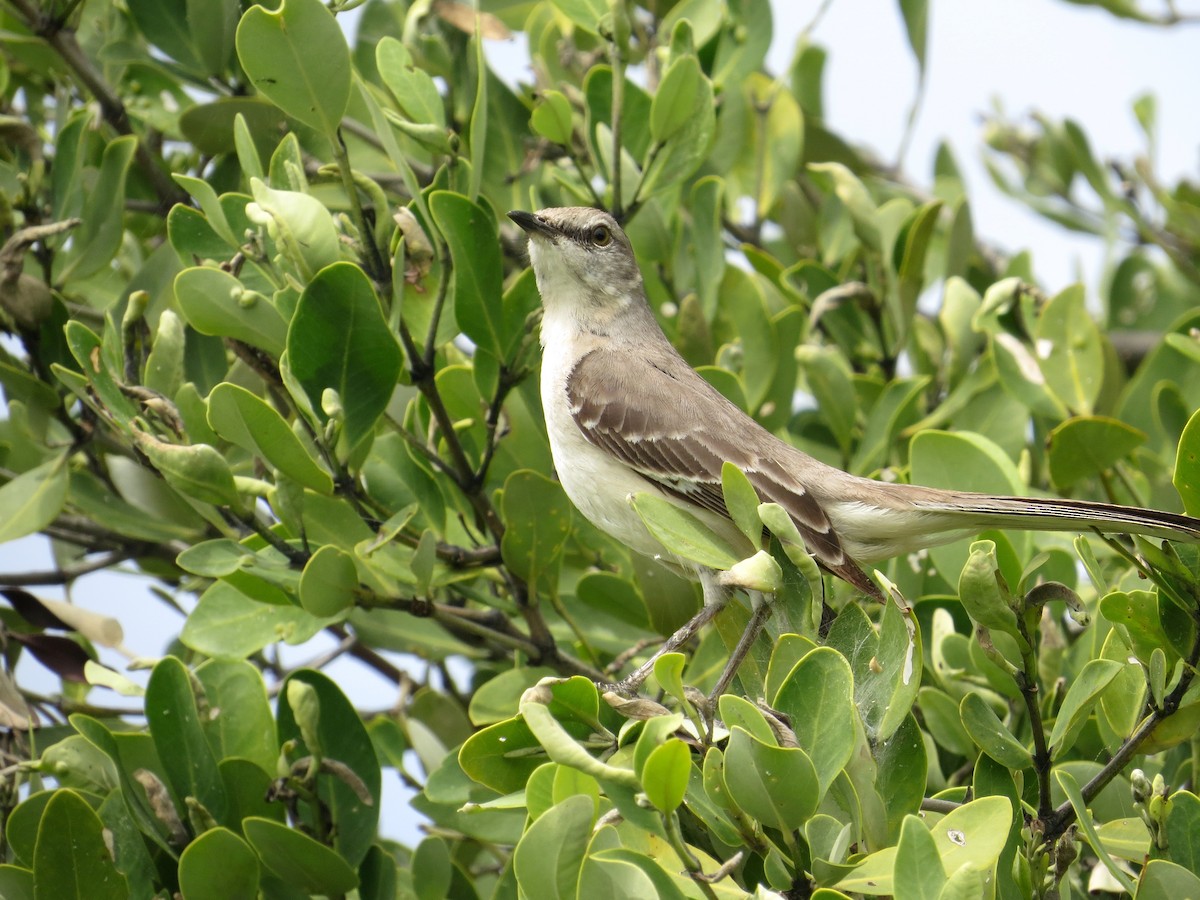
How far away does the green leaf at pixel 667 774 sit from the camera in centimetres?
230

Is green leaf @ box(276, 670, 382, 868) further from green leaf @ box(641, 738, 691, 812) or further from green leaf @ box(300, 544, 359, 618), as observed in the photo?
green leaf @ box(641, 738, 691, 812)

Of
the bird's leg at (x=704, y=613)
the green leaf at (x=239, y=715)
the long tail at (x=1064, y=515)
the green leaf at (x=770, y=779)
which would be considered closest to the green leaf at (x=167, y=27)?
the green leaf at (x=239, y=715)

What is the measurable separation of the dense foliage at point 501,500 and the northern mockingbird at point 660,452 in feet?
0.46

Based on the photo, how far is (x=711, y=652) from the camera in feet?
13.3

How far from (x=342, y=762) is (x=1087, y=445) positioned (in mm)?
2533

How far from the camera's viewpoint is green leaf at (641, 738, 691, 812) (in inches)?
90.5

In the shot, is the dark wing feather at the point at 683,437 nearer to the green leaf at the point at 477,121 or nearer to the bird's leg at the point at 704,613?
the bird's leg at the point at 704,613

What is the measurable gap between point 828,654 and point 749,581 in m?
0.26

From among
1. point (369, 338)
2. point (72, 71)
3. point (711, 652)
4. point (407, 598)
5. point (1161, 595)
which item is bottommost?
point (711, 652)

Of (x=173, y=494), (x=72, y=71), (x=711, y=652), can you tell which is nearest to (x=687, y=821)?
(x=711, y=652)

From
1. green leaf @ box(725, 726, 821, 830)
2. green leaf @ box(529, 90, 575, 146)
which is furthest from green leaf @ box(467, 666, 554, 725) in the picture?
green leaf @ box(529, 90, 575, 146)

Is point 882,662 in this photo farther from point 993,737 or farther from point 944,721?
point 944,721

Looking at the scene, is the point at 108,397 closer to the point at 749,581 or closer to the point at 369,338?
the point at 369,338

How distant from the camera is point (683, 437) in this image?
14.9ft
